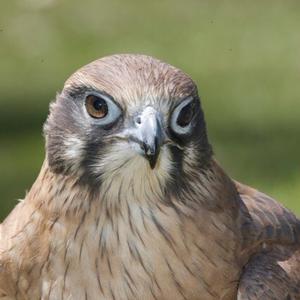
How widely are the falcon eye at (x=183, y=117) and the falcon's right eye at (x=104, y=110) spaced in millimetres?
191

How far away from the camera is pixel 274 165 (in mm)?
8492

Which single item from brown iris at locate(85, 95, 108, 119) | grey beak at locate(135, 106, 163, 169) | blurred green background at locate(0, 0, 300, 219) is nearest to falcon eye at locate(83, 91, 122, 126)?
brown iris at locate(85, 95, 108, 119)

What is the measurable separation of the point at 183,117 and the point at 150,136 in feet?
0.83

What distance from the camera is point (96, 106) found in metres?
4.49

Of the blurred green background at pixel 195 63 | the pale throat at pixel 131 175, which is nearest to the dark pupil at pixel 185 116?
the pale throat at pixel 131 175

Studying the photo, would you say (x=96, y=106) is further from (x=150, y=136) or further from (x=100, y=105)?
(x=150, y=136)

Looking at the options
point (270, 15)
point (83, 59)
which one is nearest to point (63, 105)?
point (83, 59)

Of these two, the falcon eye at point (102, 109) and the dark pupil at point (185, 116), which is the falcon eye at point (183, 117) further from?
the falcon eye at point (102, 109)

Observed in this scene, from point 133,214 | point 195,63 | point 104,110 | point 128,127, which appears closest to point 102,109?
point 104,110

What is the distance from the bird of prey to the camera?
4469 millimetres

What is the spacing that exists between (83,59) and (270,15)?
1781 millimetres

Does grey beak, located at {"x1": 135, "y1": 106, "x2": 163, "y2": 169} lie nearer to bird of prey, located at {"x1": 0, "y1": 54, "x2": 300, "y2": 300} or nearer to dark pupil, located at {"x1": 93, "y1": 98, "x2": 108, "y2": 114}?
bird of prey, located at {"x1": 0, "y1": 54, "x2": 300, "y2": 300}

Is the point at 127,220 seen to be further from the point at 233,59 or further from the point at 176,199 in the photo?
the point at 233,59

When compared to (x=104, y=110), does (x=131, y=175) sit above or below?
below
